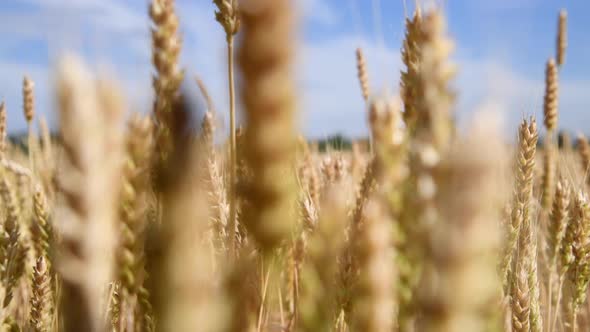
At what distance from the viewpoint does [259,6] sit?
0.52m

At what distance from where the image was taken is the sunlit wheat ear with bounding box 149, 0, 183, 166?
55cm

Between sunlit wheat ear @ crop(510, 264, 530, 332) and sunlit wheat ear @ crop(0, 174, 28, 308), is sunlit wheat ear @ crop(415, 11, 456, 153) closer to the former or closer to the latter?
sunlit wheat ear @ crop(510, 264, 530, 332)

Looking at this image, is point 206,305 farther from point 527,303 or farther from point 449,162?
point 527,303

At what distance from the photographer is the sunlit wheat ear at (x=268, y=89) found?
53 cm

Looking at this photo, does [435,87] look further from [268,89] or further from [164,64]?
[164,64]

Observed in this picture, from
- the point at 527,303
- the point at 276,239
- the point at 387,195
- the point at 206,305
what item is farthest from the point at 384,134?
the point at 527,303

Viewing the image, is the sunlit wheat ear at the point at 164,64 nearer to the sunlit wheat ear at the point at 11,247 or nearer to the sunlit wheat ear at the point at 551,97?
the sunlit wheat ear at the point at 11,247

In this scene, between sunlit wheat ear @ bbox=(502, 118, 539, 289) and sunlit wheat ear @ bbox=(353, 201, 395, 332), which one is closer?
sunlit wheat ear @ bbox=(353, 201, 395, 332)

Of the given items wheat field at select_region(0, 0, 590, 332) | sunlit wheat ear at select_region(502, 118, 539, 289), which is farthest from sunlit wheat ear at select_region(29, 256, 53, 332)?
sunlit wheat ear at select_region(502, 118, 539, 289)

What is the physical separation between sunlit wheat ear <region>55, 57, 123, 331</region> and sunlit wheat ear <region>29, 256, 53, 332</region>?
1.14 m

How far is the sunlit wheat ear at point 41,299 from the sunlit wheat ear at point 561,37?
3.95 m

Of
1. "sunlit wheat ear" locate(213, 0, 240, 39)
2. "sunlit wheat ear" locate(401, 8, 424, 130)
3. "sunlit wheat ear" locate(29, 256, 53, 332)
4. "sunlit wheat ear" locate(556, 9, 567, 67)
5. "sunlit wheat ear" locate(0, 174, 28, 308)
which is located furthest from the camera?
"sunlit wheat ear" locate(556, 9, 567, 67)

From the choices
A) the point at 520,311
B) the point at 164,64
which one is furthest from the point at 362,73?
the point at 164,64

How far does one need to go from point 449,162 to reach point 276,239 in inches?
8.4
